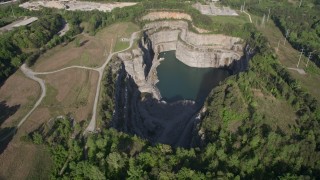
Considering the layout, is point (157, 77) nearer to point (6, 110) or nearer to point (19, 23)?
point (6, 110)

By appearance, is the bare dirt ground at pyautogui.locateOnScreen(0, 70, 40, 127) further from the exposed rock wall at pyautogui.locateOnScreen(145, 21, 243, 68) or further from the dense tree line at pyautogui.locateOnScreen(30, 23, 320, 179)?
the exposed rock wall at pyautogui.locateOnScreen(145, 21, 243, 68)

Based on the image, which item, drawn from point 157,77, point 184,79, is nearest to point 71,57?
point 157,77

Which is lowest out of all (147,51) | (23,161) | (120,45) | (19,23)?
(23,161)

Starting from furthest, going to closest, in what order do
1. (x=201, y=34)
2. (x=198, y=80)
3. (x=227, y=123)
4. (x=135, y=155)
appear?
(x=201, y=34), (x=198, y=80), (x=227, y=123), (x=135, y=155)

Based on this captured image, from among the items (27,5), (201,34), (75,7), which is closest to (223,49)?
(201,34)

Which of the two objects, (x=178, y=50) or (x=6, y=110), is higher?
(x=6, y=110)

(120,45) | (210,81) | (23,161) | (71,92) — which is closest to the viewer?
(23,161)

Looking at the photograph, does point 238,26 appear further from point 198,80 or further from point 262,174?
point 262,174
